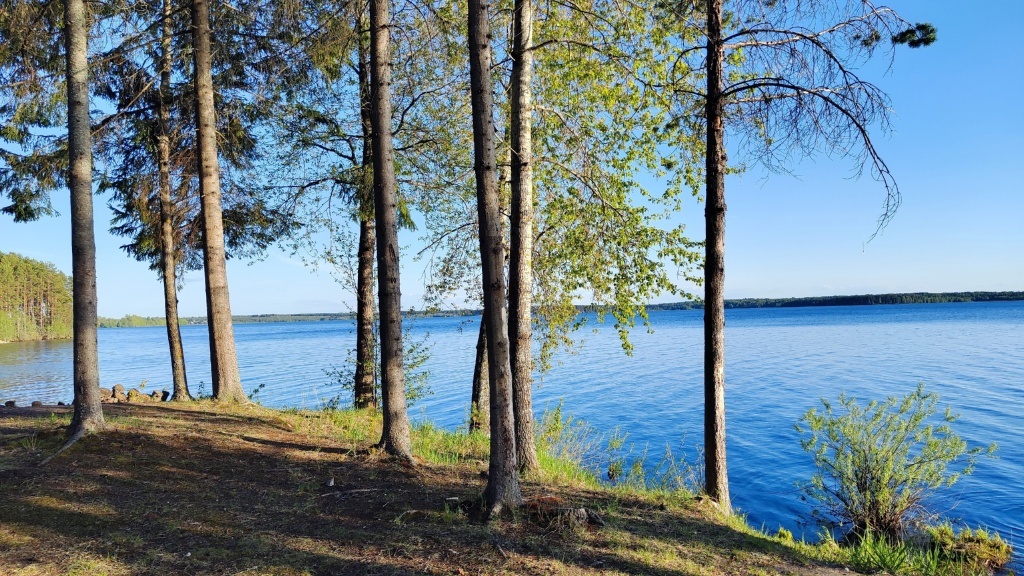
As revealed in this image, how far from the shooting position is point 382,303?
6.53m

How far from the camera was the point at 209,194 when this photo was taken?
9742 millimetres

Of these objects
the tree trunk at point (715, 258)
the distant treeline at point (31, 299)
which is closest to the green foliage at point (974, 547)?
the tree trunk at point (715, 258)

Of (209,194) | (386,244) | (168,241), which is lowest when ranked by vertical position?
(386,244)

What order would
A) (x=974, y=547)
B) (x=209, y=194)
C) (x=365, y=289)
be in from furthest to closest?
(x=365, y=289) → (x=209, y=194) → (x=974, y=547)

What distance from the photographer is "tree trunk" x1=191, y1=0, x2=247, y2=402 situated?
966cm

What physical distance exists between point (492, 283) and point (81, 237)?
5391 millimetres

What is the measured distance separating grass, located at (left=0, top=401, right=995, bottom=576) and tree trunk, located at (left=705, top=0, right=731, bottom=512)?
880mm

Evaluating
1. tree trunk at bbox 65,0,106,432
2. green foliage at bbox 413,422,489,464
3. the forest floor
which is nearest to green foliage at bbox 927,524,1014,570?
the forest floor

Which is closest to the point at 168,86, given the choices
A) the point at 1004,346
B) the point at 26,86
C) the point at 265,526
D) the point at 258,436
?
the point at 26,86

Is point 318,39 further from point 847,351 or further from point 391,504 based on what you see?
point 847,351

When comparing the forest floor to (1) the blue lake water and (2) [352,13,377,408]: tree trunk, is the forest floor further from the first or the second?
(2) [352,13,377,408]: tree trunk

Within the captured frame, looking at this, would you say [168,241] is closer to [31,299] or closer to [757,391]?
[757,391]

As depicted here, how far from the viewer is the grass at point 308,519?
159 inches

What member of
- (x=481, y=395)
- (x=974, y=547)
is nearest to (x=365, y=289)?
(x=481, y=395)
